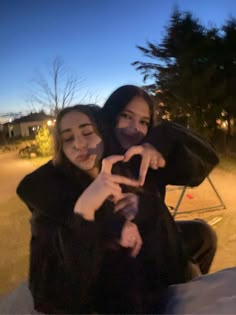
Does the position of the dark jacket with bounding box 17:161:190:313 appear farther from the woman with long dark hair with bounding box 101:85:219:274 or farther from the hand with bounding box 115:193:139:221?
the woman with long dark hair with bounding box 101:85:219:274

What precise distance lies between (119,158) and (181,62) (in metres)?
12.1

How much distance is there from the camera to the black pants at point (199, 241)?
1884 mm

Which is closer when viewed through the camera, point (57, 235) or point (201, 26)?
point (57, 235)

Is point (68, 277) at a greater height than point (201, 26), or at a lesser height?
lesser

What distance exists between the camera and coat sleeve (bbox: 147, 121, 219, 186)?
4.96 feet

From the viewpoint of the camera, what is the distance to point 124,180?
1.19 metres

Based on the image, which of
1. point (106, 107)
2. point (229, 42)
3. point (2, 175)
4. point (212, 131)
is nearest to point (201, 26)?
point (229, 42)

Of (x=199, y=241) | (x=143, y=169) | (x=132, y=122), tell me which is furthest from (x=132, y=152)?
(x=199, y=241)

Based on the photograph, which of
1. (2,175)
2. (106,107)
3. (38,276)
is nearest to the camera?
(38,276)

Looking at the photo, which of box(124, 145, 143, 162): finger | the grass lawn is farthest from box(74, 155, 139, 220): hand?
the grass lawn

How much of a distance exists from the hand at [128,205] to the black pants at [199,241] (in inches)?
26.1

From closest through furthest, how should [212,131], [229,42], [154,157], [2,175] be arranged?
[154,157] < [2,175] < [229,42] < [212,131]

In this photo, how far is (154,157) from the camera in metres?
1.40

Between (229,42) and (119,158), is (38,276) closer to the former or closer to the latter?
(119,158)
